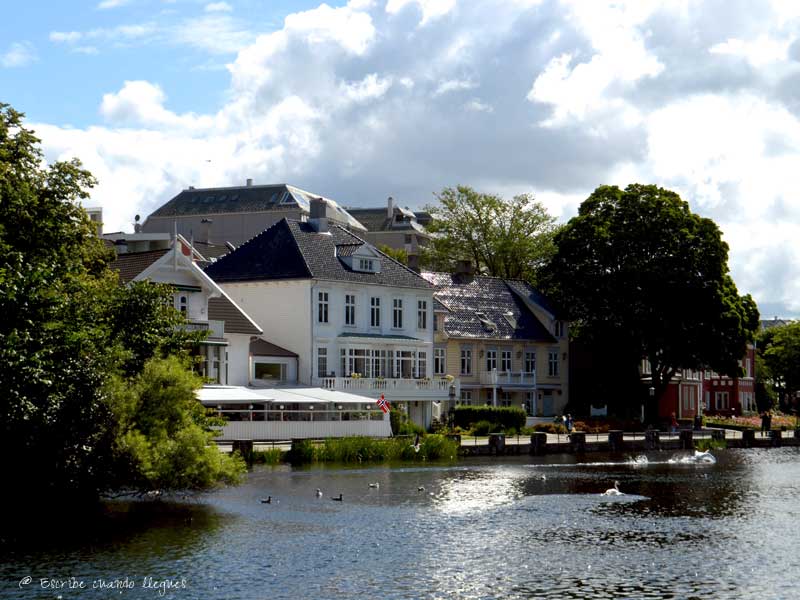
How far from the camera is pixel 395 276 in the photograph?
3123 inches

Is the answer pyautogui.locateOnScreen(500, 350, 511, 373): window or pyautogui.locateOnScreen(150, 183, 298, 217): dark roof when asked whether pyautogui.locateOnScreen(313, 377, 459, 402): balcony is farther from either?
pyautogui.locateOnScreen(150, 183, 298, 217): dark roof

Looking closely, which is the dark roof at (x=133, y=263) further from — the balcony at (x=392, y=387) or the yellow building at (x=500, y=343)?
the yellow building at (x=500, y=343)

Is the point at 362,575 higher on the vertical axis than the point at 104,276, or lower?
lower

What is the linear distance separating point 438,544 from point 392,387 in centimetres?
3959

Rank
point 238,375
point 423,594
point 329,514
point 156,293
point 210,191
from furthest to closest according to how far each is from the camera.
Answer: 1. point 210,191
2. point 238,375
3. point 156,293
4. point 329,514
5. point 423,594

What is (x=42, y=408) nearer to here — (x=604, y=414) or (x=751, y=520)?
(x=751, y=520)

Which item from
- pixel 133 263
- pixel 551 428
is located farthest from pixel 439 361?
pixel 133 263

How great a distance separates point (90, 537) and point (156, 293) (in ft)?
35.5

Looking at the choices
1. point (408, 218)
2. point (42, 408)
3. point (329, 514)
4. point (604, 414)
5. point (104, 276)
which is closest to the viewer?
point (42, 408)

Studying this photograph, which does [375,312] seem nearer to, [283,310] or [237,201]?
[283,310]

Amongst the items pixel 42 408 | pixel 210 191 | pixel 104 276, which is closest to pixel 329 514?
pixel 42 408

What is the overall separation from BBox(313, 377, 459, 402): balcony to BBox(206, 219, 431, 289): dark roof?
6.21m

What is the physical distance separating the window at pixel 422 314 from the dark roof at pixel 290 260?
2.39 m

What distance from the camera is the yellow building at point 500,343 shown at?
86125 millimetres
